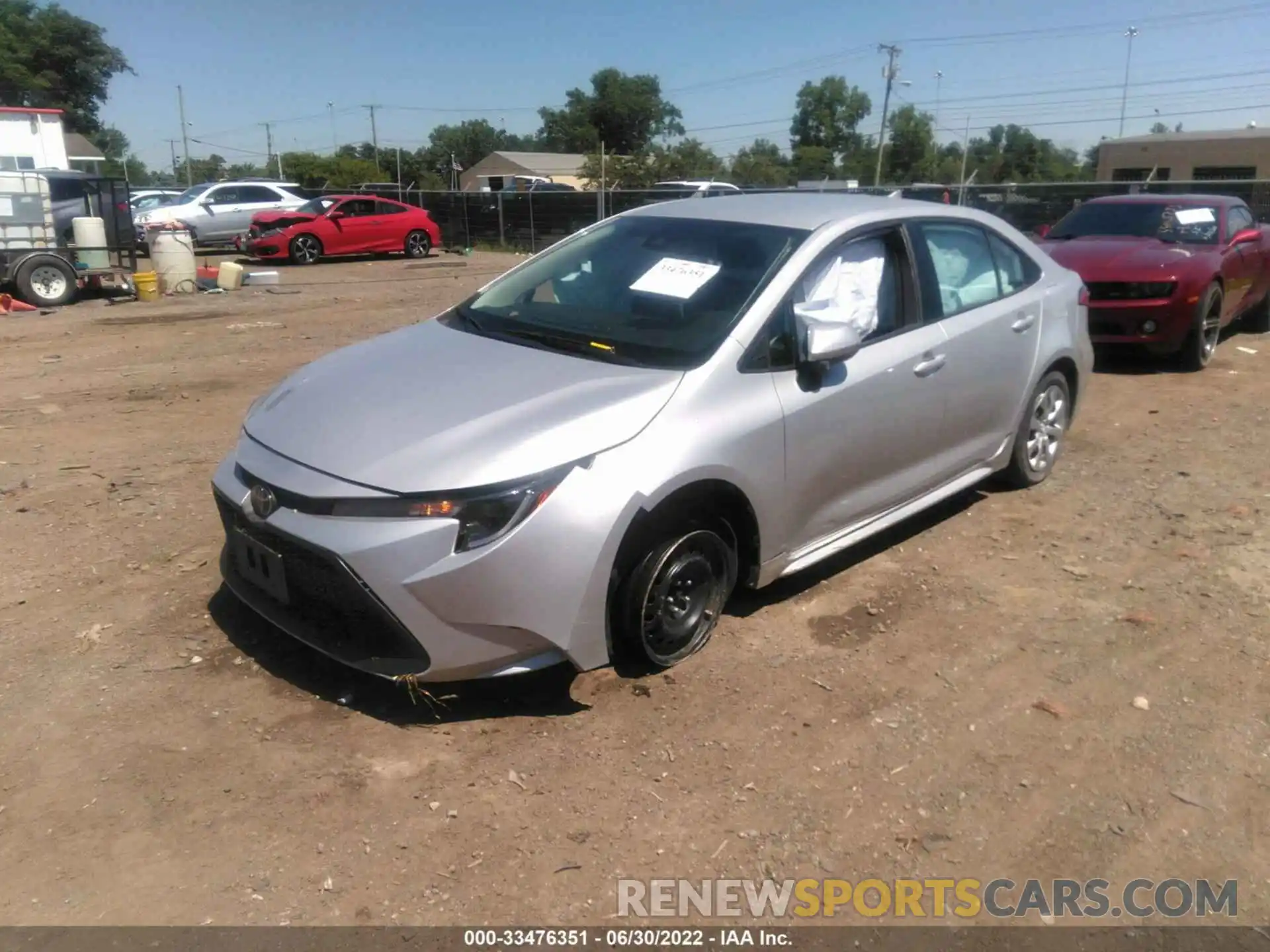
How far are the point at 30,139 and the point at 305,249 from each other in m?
5.30

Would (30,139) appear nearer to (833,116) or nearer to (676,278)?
(676,278)

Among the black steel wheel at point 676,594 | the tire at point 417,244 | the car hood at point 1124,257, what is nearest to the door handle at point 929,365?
the black steel wheel at point 676,594

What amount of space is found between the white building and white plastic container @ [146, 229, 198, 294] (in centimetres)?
541

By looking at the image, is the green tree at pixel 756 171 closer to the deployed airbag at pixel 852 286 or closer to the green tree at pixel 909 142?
the green tree at pixel 909 142

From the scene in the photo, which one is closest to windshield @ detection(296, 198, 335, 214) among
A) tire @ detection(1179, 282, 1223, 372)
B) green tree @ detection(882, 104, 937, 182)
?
tire @ detection(1179, 282, 1223, 372)

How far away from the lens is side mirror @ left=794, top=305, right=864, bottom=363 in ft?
12.8

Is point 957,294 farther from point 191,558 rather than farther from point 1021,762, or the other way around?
point 191,558

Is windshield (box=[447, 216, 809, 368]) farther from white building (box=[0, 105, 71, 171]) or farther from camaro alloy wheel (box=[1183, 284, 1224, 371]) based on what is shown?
white building (box=[0, 105, 71, 171])

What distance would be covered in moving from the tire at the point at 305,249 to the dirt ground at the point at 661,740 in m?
17.4

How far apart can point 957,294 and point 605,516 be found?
257cm

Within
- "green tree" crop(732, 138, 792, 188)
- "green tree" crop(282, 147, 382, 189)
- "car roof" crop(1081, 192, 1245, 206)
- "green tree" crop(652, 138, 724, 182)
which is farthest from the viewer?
"green tree" crop(282, 147, 382, 189)

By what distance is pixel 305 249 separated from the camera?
22.0 m

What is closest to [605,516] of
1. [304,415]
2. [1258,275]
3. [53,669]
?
[304,415]

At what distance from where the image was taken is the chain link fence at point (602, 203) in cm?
1950
